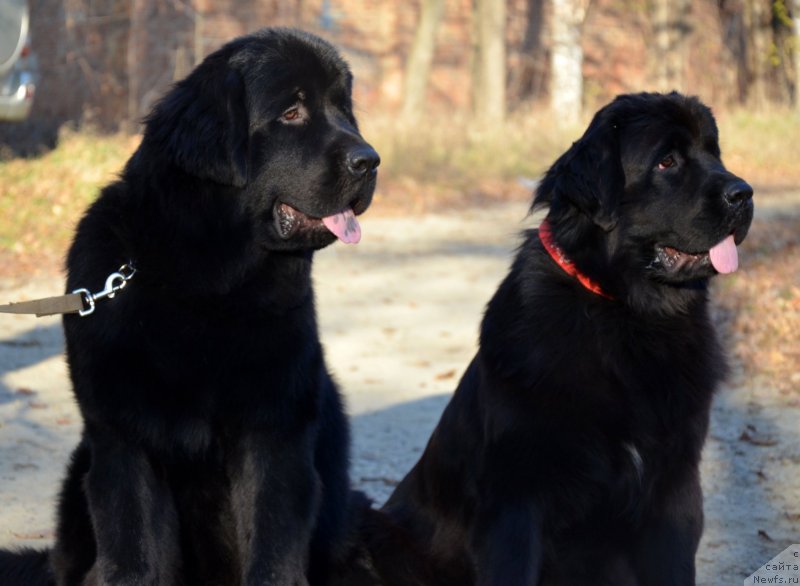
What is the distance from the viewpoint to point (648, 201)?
3.68m

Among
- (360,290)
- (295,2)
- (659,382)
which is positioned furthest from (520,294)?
(295,2)

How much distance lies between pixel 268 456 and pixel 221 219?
0.72m

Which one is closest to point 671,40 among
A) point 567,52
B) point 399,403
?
point 567,52

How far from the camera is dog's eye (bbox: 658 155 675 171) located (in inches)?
145

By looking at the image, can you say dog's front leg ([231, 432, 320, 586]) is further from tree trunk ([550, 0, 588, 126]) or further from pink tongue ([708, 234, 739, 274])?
tree trunk ([550, 0, 588, 126])

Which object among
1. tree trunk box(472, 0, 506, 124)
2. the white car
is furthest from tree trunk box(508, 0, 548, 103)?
the white car

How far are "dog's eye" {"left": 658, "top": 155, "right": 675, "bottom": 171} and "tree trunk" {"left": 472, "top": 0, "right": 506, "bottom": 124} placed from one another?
15.2 m

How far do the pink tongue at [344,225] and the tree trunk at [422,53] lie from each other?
1522 cm

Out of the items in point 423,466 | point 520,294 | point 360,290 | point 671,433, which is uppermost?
point 520,294

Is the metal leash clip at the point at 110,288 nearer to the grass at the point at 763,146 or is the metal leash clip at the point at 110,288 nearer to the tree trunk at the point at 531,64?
the grass at the point at 763,146

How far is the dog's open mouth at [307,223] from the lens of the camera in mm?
3406

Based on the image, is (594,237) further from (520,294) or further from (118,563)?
(118,563)

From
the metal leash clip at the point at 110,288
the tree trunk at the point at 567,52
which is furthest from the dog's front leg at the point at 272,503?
the tree trunk at the point at 567,52

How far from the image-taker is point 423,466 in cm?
395
